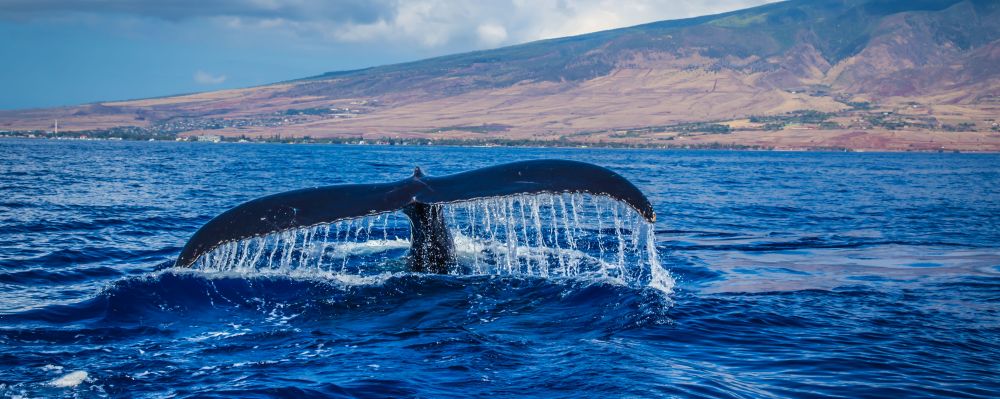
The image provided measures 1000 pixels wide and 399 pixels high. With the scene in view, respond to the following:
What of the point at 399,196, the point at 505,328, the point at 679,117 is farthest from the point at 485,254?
the point at 679,117

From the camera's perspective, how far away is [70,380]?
5.90 metres

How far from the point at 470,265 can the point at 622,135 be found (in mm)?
127341

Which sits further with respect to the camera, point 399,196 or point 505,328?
point 399,196

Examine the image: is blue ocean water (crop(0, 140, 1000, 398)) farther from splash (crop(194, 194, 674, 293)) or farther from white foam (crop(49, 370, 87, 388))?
splash (crop(194, 194, 674, 293))

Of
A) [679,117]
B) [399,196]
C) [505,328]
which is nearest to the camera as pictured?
[505,328]

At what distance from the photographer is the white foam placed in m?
5.82

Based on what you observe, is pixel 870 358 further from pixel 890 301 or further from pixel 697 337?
pixel 890 301

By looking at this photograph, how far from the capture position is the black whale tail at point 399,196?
24.8ft

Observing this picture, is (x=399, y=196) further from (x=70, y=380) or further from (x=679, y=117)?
(x=679, y=117)

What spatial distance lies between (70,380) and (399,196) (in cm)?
329

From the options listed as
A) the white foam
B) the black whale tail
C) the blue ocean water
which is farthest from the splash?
the white foam

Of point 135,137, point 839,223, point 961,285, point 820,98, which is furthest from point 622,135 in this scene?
point 961,285

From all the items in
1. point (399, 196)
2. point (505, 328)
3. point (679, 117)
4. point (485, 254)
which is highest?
point (399, 196)

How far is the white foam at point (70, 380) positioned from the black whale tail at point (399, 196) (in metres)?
1.68
